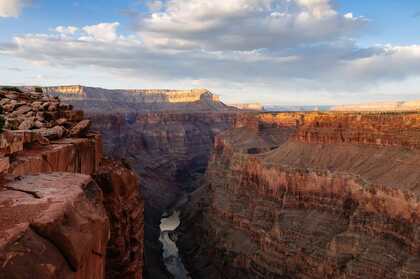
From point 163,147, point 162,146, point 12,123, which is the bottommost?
point 163,147

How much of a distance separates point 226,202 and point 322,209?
18.2 metres

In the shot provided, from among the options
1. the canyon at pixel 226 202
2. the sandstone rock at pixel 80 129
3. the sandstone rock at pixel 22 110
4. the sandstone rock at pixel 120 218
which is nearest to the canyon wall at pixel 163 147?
the canyon at pixel 226 202

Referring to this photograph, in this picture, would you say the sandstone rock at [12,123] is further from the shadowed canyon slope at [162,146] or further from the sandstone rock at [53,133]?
the shadowed canyon slope at [162,146]

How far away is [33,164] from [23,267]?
221 inches

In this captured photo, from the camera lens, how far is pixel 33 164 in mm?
9258

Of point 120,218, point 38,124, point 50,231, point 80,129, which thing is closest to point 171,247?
point 120,218

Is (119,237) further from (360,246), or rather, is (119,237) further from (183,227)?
(183,227)

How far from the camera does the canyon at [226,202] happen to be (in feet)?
18.1

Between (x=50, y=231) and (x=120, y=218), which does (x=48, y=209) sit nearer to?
(x=50, y=231)

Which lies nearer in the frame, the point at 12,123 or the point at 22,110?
the point at 12,123

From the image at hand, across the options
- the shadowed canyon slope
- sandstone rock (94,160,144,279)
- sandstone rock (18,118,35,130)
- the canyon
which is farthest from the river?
sandstone rock (18,118,35,130)

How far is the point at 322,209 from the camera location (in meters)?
46.2

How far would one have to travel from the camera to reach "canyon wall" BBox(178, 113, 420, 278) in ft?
121

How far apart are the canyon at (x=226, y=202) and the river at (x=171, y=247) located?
0.21 meters
